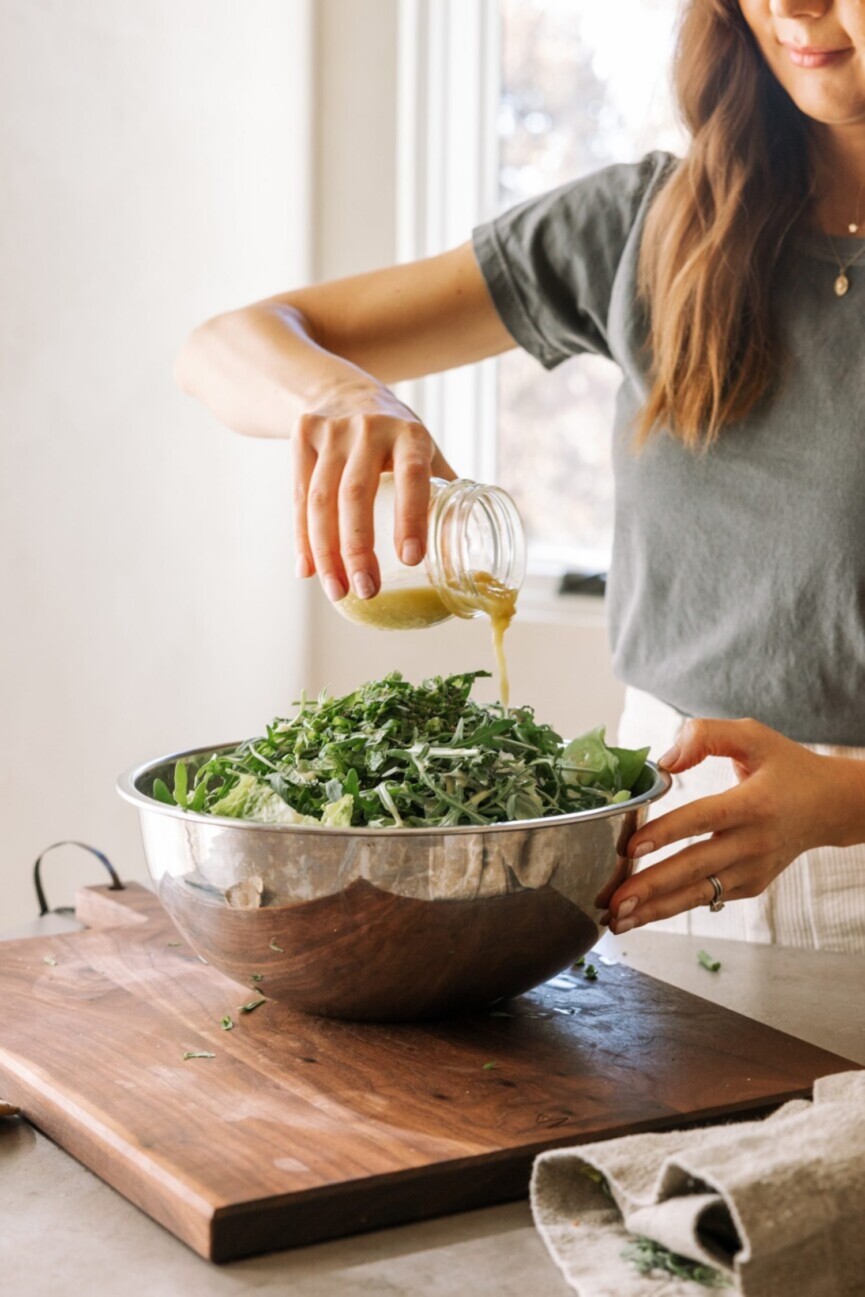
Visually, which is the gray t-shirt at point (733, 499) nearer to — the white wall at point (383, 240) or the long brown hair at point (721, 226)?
the long brown hair at point (721, 226)

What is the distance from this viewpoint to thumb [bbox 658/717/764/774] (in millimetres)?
1229

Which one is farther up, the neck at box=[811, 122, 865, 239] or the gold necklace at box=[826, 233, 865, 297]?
the neck at box=[811, 122, 865, 239]

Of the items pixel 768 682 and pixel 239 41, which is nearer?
pixel 768 682

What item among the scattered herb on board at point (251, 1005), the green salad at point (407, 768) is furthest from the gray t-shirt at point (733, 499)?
the scattered herb on board at point (251, 1005)

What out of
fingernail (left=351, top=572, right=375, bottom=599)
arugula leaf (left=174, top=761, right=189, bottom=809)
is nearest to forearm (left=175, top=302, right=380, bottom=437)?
fingernail (left=351, top=572, right=375, bottom=599)

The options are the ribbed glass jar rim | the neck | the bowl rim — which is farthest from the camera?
the neck

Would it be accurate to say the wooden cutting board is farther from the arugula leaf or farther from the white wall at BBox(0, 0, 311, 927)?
the white wall at BBox(0, 0, 311, 927)

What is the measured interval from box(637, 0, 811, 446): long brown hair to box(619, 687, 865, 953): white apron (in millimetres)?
380

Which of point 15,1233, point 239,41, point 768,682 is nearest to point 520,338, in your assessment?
point 768,682

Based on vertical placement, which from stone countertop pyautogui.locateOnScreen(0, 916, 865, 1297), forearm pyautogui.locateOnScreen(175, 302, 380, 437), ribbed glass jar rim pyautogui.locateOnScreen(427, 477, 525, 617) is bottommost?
stone countertop pyautogui.locateOnScreen(0, 916, 865, 1297)

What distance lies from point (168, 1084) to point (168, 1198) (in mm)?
168

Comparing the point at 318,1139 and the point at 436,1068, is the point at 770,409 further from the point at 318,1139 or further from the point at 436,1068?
the point at 318,1139

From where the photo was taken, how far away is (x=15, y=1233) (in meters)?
0.90

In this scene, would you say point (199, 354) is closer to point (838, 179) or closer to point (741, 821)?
point (838, 179)
